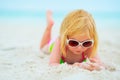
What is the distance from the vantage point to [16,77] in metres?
2.68

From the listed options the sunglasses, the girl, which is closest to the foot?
the girl

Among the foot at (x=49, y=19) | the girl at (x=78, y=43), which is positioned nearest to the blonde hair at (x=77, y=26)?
the girl at (x=78, y=43)

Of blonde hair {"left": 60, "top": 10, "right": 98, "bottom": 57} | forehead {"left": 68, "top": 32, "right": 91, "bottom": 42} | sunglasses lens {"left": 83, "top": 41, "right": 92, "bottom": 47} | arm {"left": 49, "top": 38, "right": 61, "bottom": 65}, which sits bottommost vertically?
arm {"left": 49, "top": 38, "right": 61, "bottom": 65}

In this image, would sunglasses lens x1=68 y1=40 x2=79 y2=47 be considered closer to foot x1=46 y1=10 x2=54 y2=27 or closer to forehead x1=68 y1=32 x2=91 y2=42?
forehead x1=68 y1=32 x2=91 y2=42

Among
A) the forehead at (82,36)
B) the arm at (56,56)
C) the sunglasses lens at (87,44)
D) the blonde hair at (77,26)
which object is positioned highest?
the blonde hair at (77,26)

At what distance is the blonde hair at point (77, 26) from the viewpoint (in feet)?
10.1

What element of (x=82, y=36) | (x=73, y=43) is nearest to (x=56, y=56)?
(x=73, y=43)

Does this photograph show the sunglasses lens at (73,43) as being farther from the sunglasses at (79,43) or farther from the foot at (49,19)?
the foot at (49,19)

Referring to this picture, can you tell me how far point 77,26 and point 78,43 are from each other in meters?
0.19

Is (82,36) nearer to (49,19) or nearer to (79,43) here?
(79,43)

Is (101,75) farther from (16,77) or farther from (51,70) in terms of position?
(16,77)

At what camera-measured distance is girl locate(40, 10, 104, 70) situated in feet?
10.0

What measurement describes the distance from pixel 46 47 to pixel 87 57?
1093 mm

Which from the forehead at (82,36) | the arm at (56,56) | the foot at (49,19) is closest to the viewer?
the forehead at (82,36)
